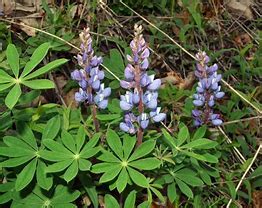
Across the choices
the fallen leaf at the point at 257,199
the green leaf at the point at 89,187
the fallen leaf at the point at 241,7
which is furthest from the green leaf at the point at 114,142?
the fallen leaf at the point at 241,7

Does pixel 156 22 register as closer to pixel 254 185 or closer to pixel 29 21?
pixel 29 21

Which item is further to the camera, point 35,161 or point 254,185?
point 254,185

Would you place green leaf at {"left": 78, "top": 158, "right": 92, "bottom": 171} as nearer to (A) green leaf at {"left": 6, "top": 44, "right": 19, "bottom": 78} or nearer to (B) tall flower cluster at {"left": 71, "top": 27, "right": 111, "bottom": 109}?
(B) tall flower cluster at {"left": 71, "top": 27, "right": 111, "bottom": 109}

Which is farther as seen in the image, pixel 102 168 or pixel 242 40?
pixel 242 40

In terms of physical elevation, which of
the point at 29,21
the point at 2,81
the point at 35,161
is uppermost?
the point at 2,81

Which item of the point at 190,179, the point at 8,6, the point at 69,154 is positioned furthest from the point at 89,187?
the point at 8,6

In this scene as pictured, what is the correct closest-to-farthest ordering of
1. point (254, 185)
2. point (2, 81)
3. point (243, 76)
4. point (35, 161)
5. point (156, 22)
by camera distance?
point (2, 81)
point (35, 161)
point (254, 185)
point (243, 76)
point (156, 22)

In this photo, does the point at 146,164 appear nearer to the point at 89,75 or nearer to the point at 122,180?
the point at 122,180

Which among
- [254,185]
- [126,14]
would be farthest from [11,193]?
[126,14]
